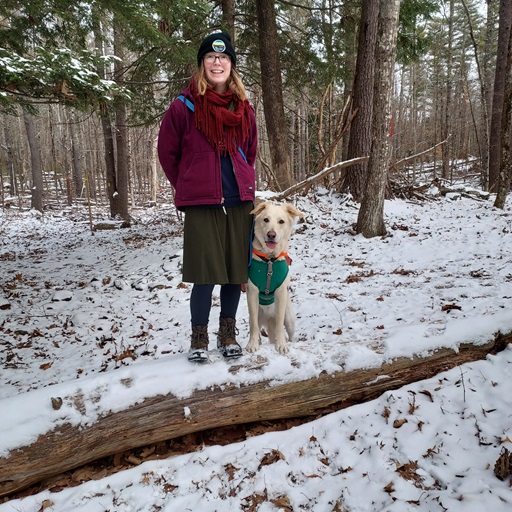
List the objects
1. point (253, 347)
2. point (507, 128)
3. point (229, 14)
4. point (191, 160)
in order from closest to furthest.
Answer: point (191, 160), point (253, 347), point (507, 128), point (229, 14)

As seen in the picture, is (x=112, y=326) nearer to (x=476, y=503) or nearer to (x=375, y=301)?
(x=375, y=301)

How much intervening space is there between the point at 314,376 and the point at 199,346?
39.6 inches

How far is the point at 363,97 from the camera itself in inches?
399

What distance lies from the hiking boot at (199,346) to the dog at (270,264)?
419 mm

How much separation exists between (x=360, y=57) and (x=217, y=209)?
928 cm

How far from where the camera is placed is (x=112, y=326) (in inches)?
225

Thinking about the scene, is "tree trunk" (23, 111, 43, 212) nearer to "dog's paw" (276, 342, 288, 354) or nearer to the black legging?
the black legging

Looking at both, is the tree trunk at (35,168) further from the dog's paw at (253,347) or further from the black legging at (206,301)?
the dog's paw at (253,347)

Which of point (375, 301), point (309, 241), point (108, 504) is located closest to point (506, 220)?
point (309, 241)

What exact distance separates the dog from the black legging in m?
0.15

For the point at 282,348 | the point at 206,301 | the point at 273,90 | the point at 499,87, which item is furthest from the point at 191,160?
the point at 499,87

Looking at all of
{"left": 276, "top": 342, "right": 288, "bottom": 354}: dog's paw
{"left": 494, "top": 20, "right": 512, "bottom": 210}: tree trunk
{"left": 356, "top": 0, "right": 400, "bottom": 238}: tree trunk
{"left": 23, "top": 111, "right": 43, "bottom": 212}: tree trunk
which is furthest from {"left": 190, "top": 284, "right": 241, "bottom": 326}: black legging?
{"left": 23, "top": 111, "right": 43, "bottom": 212}: tree trunk

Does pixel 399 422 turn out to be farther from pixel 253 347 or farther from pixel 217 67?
pixel 217 67

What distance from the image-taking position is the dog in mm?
3053
